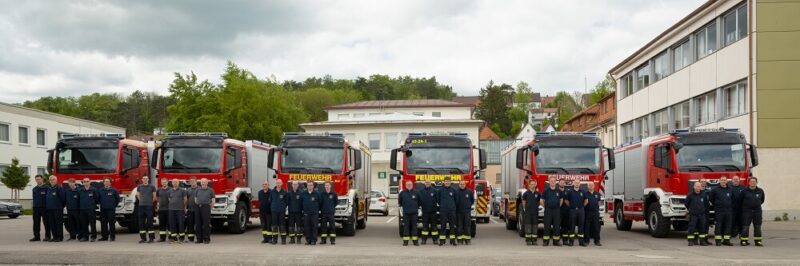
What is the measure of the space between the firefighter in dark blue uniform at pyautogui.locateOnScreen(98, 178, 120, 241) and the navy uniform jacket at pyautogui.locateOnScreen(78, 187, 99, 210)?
0.42 feet

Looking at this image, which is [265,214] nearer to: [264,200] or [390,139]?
[264,200]

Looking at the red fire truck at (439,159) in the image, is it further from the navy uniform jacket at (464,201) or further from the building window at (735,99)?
the building window at (735,99)

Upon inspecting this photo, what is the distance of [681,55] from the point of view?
39.7 m

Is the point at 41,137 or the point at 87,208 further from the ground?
the point at 41,137

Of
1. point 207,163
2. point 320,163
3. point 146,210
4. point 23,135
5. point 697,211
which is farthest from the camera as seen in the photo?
point 23,135

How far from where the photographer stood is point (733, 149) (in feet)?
68.7

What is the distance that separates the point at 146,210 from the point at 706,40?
26.2m

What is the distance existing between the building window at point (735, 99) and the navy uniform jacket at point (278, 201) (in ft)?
68.1

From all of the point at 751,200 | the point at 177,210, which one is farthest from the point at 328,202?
the point at 751,200

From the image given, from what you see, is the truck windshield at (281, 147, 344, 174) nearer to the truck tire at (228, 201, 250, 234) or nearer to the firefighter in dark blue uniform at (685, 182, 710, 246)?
the truck tire at (228, 201, 250, 234)

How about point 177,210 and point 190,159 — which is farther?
point 190,159

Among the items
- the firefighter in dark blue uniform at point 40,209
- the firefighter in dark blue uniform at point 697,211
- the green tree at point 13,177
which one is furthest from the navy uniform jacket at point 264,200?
the green tree at point 13,177

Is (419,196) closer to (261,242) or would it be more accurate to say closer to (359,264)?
(261,242)

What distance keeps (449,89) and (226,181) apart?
14398 cm
